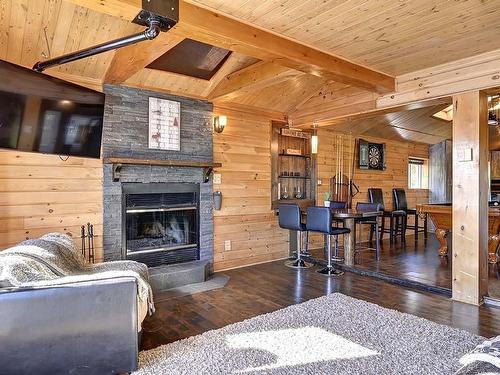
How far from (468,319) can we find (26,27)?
4531 mm

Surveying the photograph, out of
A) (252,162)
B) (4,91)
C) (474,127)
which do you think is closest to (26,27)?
(4,91)

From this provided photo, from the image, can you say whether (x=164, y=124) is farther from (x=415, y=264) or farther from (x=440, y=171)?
(x=440, y=171)

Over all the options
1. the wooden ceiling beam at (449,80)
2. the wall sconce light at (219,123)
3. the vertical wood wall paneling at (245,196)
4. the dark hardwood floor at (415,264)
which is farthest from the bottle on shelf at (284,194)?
the wooden ceiling beam at (449,80)

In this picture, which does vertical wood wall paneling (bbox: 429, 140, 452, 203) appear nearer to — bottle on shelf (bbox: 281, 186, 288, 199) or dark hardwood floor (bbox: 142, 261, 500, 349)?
bottle on shelf (bbox: 281, 186, 288, 199)

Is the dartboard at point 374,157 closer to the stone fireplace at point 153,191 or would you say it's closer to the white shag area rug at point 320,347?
the stone fireplace at point 153,191

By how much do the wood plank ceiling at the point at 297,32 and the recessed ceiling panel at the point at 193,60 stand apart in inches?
3.1

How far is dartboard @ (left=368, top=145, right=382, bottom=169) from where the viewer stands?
22.7 feet

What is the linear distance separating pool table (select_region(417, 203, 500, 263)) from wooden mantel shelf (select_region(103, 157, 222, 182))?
10.4 feet

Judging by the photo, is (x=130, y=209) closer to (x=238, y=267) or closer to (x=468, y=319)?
(x=238, y=267)

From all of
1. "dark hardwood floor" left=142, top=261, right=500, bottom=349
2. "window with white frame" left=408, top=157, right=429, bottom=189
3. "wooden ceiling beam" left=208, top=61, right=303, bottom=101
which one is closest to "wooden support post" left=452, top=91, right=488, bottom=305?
"dark hardwood floor" left=142, top=261, right=500, bottom=349

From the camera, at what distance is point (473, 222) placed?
11.2 ft

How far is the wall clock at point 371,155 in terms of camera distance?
22.1 feet

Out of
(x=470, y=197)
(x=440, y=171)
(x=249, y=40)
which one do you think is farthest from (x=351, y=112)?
(x=440, y=171)

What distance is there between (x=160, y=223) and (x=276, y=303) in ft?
5.80
